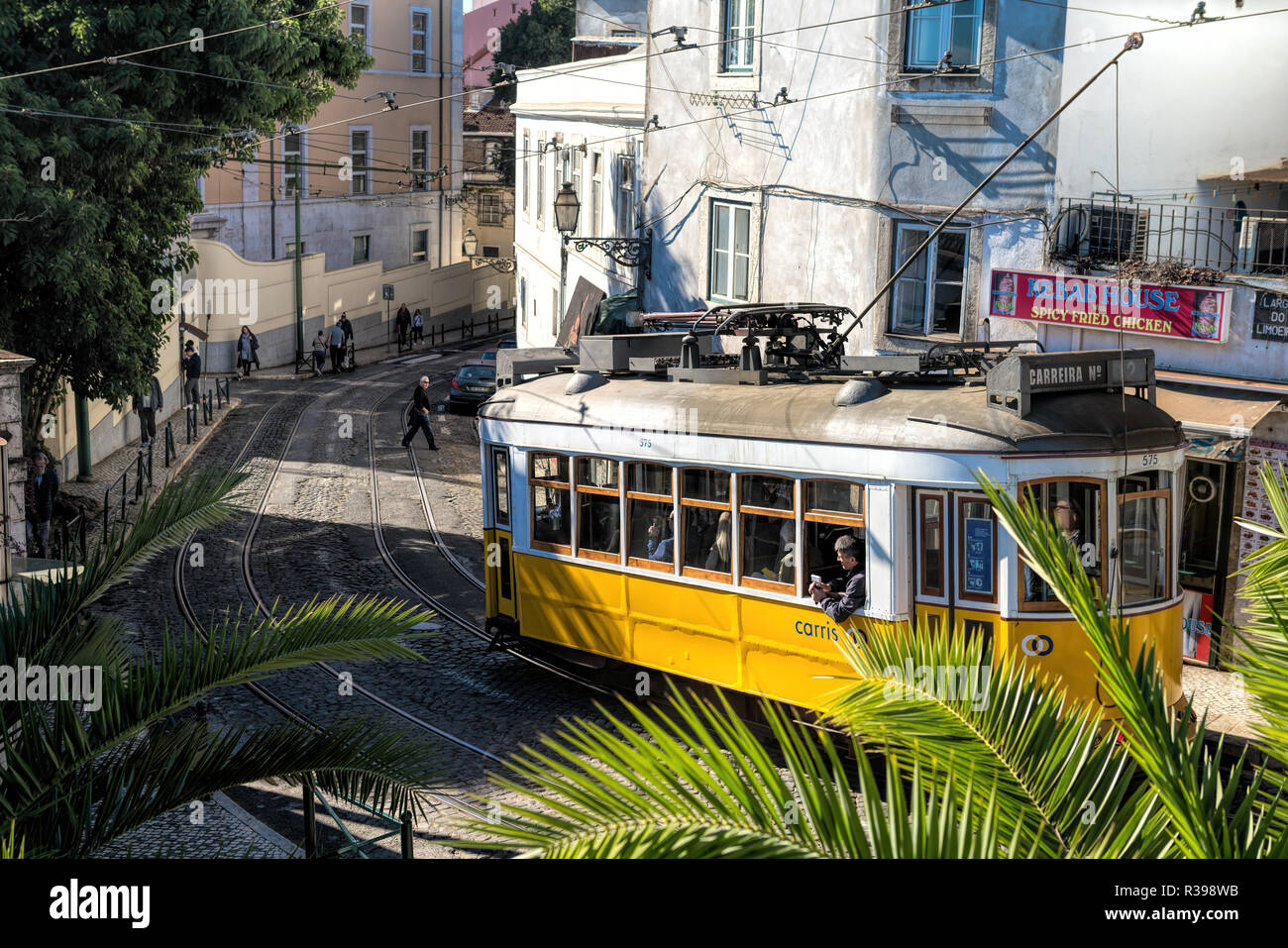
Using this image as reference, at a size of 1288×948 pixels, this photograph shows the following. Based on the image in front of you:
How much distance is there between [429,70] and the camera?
50531 mm

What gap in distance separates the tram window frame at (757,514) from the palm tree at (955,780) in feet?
19.9

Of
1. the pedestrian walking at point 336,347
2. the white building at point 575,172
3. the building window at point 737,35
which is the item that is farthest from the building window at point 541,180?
the building window at point 737,35

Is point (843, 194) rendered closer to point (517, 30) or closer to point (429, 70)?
point (429, 70)

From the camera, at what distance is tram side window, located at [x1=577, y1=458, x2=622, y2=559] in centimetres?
1209

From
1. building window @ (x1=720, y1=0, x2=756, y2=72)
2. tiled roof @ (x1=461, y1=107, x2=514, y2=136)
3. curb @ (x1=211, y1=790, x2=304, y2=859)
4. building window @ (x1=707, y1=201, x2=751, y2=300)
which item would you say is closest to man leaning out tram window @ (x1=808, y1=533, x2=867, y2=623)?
curb @ (x1=211, y1=790, x2=304, y2=859)

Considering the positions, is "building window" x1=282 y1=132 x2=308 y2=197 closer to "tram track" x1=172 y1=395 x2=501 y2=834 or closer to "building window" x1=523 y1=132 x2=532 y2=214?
"building window" x1=523 y1=132 x2=532 y2=214

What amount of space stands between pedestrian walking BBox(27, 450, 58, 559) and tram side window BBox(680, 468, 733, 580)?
31.5 ft

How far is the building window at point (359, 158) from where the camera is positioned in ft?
156

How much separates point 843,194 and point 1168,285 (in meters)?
5.13

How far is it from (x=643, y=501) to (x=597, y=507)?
0.63 metres

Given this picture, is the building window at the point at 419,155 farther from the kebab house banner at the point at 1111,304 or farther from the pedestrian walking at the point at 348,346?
the kebab house banner at the point at 1111,304

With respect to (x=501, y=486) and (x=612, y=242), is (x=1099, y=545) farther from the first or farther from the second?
(x=612, y=242)

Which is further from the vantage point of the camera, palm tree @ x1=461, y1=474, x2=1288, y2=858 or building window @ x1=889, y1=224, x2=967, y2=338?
building window @ x1=889, y1=224, x2=967, y2=338
